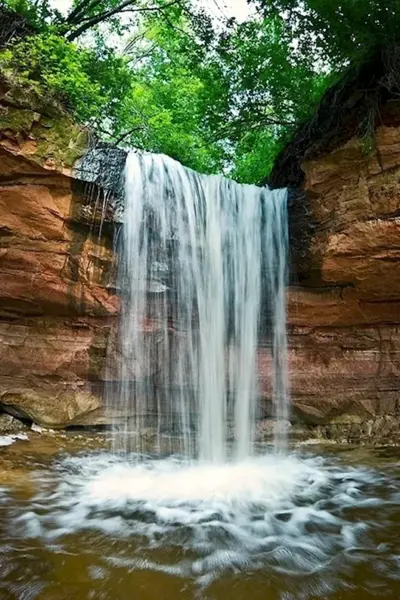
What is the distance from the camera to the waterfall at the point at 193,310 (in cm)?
709

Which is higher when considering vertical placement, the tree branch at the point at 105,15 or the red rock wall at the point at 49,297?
the tree branch at the point at 105,15

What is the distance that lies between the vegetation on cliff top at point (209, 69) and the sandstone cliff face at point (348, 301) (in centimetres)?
166

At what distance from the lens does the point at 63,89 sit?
713cm

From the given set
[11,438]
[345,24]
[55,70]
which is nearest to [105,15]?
[55,70]

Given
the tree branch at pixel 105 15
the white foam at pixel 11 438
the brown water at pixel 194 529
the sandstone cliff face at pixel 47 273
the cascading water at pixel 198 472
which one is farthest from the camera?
the tree branch at pixel 105 15

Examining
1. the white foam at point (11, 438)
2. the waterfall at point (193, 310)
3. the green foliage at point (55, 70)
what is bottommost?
the white foam at point (11, 438)

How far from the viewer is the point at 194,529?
3.81 metres

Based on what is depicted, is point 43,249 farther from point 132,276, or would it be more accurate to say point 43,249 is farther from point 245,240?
point 245,240

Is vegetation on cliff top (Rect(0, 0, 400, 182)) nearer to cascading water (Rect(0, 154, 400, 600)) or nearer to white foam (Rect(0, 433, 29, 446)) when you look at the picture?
cascading water (Rect(0, 154, 400, 600))

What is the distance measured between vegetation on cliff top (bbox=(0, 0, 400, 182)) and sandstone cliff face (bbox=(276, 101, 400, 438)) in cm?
166

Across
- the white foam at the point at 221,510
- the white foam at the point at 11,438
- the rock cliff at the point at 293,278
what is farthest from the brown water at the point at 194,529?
the rock cliff at the point at 293,278

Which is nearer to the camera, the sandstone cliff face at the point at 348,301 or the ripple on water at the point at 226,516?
the ripple on water at the point at 226,516

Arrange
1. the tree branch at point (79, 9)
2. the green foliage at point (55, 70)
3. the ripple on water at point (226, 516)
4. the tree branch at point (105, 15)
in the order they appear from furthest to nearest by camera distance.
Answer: the tree branch at point (105, 15)
the tree branch at point (79, 9)
the green foliage at point (55, 70)
the ripple on water at point (226, 516)

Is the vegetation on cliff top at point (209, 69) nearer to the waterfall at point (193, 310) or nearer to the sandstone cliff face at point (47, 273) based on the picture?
the sandstone cliff face at point (47, 273)
